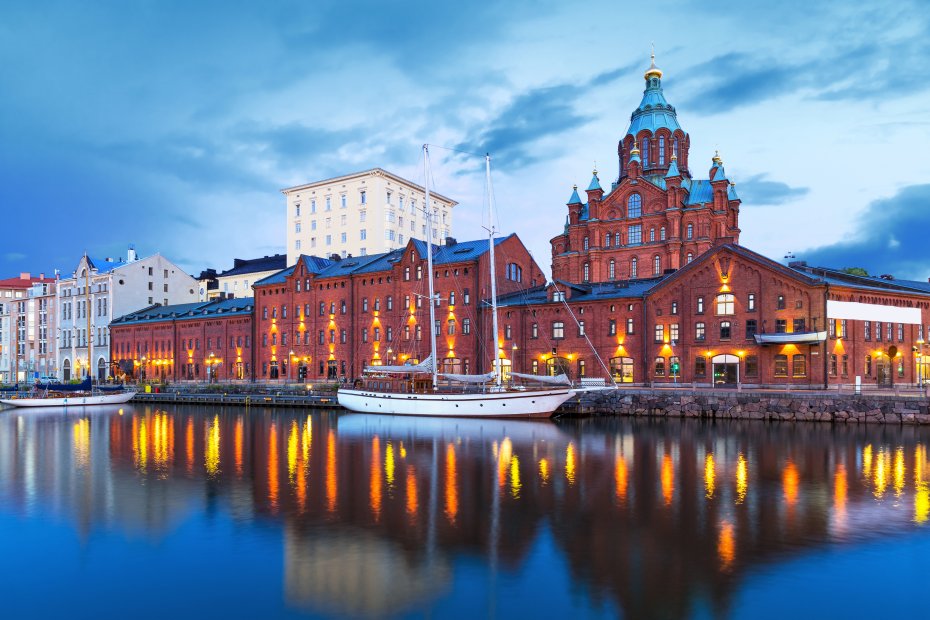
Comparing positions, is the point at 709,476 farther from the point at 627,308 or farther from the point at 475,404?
the point at 627,308

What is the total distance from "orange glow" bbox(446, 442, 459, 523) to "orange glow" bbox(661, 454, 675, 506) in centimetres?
682

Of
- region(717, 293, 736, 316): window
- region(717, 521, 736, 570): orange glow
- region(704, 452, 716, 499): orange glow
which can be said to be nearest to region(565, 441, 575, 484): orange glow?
region(704, 452, 716, 499): orange glow

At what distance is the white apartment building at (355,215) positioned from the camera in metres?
109

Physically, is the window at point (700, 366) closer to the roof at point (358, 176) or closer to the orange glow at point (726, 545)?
the orange glow at point (726, 545)

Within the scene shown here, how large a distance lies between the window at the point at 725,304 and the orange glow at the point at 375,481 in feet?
105

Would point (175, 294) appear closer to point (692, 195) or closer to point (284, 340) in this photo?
point (284, 340)

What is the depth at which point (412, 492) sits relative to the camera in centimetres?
2434

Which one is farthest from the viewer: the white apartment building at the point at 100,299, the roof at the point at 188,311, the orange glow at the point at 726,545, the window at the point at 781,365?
the white apartment building at the point at 100,299

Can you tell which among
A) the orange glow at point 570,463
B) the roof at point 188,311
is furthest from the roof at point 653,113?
the orange glow at point 570,463

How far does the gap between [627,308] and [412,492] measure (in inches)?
1592

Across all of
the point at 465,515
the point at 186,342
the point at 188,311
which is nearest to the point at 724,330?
the point at 465,515

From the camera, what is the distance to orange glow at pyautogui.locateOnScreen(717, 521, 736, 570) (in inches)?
637

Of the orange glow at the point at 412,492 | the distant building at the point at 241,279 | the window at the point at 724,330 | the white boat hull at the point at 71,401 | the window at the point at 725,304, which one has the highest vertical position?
the distant building at the point at 241,279

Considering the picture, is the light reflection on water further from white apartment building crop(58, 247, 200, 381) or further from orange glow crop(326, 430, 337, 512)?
white apartment building crop(58, 247, 200, 381)
